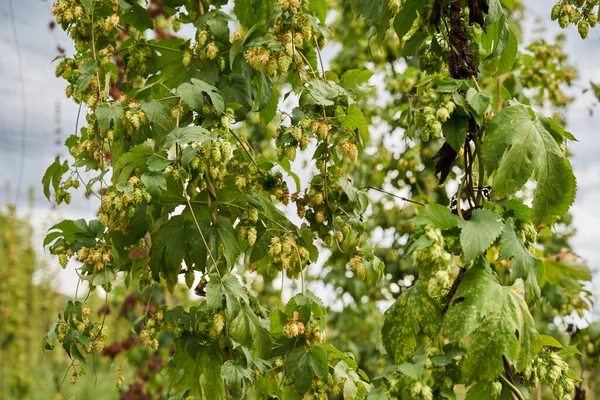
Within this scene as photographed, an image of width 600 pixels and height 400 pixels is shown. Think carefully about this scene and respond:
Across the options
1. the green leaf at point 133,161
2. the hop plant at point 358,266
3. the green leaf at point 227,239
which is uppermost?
the green leaf at point 133,161

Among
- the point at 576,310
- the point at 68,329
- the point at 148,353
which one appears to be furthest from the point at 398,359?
the point at 148,353

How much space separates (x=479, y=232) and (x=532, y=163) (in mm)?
166

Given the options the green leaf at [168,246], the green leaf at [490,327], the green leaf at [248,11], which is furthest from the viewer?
the green leaf at [248,11]

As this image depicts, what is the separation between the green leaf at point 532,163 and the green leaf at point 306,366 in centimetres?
62

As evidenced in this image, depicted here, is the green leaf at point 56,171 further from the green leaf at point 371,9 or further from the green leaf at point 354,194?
the green leaf at point 371,9

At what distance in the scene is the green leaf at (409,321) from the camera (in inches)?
51.7

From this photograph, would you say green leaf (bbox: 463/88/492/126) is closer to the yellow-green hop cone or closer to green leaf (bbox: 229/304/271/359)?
the yellow-green hop cone

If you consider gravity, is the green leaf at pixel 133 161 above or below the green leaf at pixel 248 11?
below

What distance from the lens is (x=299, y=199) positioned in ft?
5.82

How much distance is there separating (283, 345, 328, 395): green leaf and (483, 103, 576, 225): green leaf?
2.05ft

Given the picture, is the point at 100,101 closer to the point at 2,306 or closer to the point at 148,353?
the point at 148,353

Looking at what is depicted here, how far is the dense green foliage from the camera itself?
122 centimetres

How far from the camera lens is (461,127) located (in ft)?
4.35

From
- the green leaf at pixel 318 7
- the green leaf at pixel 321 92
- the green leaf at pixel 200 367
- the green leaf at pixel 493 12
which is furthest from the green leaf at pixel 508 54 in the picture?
the green leaf at pixel 200 367
